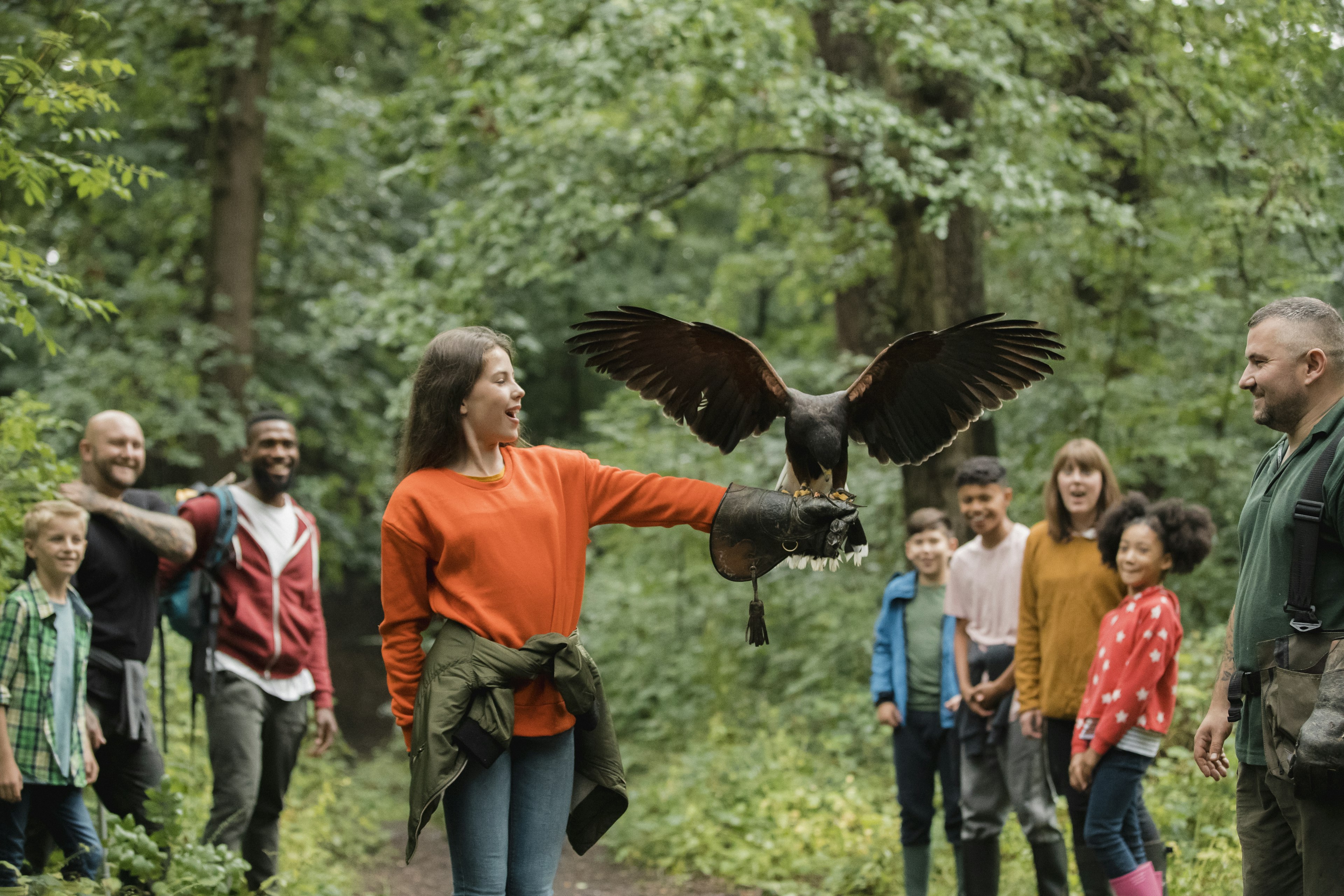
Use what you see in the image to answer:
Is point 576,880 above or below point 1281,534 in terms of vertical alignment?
below

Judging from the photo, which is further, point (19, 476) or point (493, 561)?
point (19, 476)

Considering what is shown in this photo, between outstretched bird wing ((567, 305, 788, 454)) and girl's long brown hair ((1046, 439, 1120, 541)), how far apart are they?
132 cm

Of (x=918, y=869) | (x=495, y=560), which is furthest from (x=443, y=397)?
(x=918, y=869)

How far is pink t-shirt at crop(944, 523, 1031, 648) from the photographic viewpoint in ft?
14.6

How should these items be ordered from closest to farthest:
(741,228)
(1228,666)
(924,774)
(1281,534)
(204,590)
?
(1281,534) → (1228,666) → (204,590) → (924,774) → (741,228)

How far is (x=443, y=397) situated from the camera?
2654 millimetres

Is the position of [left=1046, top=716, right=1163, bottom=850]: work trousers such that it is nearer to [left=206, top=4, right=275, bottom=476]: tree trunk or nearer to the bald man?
the bald man

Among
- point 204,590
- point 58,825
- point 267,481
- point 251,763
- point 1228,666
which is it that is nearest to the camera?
point 1228,666

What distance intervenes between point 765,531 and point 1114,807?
6.16 feet

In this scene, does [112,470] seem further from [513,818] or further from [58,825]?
[513,818]

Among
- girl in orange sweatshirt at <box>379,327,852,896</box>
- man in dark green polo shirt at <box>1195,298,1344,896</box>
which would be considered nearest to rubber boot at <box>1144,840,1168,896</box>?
man in dark green polo shirt at <box>1195,298,1344,896</box>

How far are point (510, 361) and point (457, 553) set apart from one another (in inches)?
21.2

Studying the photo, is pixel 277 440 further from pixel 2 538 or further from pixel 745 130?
pixel 745 130

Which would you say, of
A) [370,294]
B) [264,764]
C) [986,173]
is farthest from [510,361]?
[370,294]
